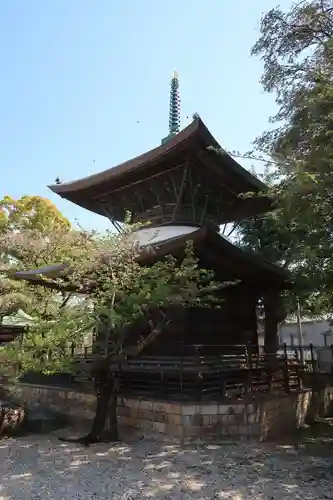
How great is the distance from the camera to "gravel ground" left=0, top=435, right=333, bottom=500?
15.7ft

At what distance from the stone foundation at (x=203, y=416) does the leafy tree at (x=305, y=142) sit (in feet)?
7.84

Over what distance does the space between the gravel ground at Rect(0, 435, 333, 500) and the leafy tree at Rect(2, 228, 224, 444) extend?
99cm

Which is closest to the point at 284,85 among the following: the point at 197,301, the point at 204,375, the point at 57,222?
the point at 197,301

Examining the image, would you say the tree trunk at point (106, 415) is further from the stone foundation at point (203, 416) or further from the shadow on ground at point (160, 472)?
the stone foundation at point (203, 416)

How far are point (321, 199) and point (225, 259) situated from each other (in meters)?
3.62

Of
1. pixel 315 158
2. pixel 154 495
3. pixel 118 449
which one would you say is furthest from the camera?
pixel 118 449

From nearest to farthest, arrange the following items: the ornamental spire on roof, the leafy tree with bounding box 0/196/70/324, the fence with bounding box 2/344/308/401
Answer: the fence with bounding box 2/344/308/401 → the leafy tree with bounding box 0/196/70/324 → the ornamental spire on roof

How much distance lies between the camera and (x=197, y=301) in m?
7.58

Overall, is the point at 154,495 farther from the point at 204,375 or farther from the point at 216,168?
the point at 216,168

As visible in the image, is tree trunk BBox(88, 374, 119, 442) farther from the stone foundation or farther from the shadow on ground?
the stone foundation

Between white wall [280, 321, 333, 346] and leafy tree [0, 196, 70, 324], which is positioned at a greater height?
leafy tree [0, 196, 70, 324]

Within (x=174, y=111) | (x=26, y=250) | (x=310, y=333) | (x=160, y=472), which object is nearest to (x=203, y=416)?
(x=160, y=472)

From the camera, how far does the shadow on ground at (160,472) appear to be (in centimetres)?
480

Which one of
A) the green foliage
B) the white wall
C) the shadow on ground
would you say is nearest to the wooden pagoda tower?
the green foliage
